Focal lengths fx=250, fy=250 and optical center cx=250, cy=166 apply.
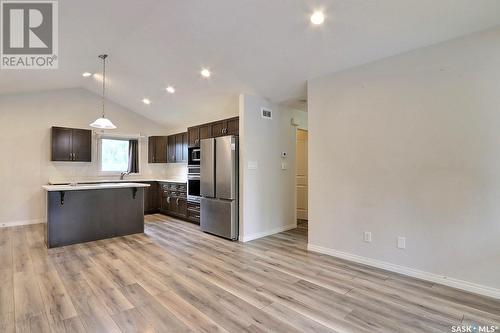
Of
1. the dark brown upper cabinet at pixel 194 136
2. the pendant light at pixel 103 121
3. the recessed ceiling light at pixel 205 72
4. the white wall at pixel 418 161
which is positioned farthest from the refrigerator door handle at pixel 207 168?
the white wall at pixel 418 161

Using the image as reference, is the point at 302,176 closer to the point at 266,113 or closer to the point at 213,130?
the point at 266,113

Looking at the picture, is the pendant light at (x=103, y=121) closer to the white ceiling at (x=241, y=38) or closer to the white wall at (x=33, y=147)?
the white ceiling at (x=241, y=38)

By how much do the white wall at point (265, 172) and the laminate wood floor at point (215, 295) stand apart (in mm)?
800

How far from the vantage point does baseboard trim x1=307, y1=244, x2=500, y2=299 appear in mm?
2473

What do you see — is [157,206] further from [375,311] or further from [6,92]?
[375,311]

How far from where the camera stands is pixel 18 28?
9.64 feet

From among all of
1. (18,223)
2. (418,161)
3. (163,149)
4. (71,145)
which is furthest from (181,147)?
(418,161)

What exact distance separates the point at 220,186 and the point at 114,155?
13.3 ft

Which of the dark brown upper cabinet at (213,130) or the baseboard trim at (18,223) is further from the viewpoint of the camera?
the baseboard trim at (18,223)

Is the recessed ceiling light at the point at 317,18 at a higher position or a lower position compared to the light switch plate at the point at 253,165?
higher

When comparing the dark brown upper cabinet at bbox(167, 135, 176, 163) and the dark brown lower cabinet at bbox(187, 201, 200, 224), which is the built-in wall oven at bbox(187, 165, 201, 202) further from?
the dark brown upper cabinet at bbox(167, 135, 176, 163)

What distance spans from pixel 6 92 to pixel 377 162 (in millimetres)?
7312

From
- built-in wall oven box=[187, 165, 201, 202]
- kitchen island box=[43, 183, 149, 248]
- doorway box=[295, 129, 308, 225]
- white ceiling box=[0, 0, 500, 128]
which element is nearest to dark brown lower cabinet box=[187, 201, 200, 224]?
built-in wall oven box=[187, 165, 201, 202]

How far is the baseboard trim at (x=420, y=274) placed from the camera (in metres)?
2.47
